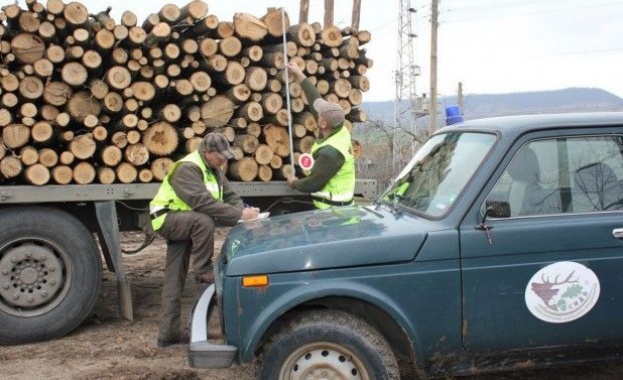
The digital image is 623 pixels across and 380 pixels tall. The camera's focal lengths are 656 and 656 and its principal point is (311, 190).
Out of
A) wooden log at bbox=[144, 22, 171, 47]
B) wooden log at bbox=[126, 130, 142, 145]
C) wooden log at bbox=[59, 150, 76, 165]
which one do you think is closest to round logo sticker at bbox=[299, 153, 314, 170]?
wooden log at bbox=[126, 130, 142, 145]

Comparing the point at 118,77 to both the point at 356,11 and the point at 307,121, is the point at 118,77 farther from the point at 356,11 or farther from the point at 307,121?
the point at 356,11

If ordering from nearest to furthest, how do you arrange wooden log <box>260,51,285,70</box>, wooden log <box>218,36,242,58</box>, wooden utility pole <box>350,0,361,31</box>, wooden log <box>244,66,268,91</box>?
wooden log <box>218,36,242,58</box> → wooden log <box>244,66,268,91</box> → wooden log <box>260,51,285,70</box> → wooden utility pole <box>350,0,361,31</box>

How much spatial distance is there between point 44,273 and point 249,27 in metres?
2.82

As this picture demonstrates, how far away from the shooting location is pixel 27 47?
5395mm

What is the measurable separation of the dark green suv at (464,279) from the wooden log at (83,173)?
2.18 meters

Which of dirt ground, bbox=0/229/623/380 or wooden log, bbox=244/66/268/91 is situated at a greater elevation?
wooden log, bbox=244/66/268/91

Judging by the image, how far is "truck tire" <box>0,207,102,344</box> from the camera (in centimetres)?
532

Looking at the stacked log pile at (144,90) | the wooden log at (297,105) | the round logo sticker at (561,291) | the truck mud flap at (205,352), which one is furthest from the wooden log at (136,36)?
the round logo sticker at (561,291)

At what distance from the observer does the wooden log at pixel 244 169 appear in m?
6.05

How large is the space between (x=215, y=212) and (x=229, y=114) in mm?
1366

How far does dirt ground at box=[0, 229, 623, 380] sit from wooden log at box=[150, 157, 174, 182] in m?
1.36

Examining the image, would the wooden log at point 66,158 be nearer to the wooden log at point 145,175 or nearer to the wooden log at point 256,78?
the wooden log at point 145,175

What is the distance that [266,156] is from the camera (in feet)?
20.2

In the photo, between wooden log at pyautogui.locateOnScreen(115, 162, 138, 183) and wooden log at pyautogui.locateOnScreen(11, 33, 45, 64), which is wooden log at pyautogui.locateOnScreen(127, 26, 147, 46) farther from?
wooden log at pyautogui.locateOnScreen(115, 162, 138, 183)
